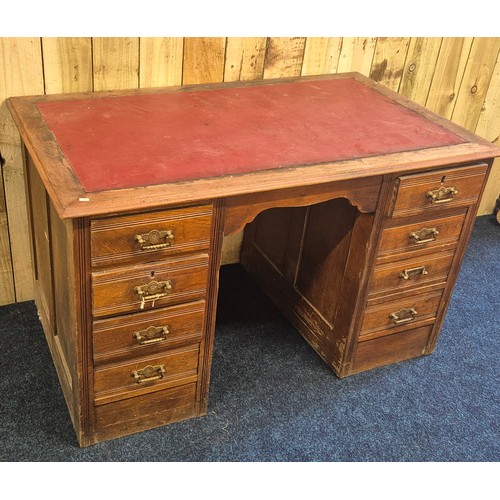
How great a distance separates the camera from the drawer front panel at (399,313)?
7.32 feet

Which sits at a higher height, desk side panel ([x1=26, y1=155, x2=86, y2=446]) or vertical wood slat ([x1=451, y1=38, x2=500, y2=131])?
vertical wood slat ([x1=451, y1=38, x2=500, y2=131])

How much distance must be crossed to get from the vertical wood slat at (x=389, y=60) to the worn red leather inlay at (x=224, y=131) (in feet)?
0.94

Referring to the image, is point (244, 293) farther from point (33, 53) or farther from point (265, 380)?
point (33, 53)

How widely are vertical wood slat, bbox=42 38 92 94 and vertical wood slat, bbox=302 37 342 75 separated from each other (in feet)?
2.57

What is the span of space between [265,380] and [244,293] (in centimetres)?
49

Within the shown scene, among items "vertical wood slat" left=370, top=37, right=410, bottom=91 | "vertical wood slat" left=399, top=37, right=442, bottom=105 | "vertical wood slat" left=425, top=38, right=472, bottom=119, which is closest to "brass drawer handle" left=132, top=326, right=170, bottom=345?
"vertical wood slat" left=370, top=37, right=410, bottom=91

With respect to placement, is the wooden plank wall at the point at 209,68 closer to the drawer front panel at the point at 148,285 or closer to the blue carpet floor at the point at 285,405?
the blue carpet floor at the point at 285,405

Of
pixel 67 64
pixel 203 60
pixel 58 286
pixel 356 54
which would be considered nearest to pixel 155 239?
pixel 58 286

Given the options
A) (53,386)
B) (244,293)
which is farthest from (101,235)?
(244,293)

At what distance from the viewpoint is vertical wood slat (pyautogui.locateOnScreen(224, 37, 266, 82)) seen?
7.63ft

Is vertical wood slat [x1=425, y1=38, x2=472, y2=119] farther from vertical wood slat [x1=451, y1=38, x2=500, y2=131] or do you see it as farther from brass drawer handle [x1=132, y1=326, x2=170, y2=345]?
brass drawer handle [x1=132, y1=326, x2=170, y2=345]

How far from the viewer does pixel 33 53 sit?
205 centimetres

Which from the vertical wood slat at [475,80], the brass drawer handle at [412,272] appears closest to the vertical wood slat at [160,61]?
the brass drawer handle at [412,272]

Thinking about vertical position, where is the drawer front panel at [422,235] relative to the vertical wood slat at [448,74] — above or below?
below
